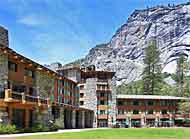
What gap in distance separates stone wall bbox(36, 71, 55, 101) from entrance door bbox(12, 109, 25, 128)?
8535 mm

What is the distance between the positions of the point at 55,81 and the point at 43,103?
16.1 metres

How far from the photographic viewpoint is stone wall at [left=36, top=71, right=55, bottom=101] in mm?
53906

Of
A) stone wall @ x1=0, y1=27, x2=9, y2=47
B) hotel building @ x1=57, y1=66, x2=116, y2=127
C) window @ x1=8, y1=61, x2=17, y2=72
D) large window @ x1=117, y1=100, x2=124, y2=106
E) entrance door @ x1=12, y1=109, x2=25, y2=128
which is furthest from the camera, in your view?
large window @ x1=117, y1=100, x2=124, y2=106

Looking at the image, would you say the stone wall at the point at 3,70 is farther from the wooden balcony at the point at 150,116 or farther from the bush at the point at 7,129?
the wooden balcony at the point at 150,116

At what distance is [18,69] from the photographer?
47531mm

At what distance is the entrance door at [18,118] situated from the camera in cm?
4350

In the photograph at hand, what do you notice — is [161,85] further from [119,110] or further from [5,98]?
[5,98]

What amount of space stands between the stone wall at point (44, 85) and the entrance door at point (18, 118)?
8535mm

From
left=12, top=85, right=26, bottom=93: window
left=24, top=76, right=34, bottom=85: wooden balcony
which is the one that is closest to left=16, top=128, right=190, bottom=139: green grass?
left=12, top=85, right=26, bottom=93: window

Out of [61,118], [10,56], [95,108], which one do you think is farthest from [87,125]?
[10,56]

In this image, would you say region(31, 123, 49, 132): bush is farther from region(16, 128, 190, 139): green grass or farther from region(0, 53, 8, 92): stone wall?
region(0, 53, 8, 92): stone wall

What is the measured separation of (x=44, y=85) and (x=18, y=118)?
12.8 metres

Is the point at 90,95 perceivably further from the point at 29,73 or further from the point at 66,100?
the point at 29,73

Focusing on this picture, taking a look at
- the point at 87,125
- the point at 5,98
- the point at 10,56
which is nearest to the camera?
the point at 5,98
